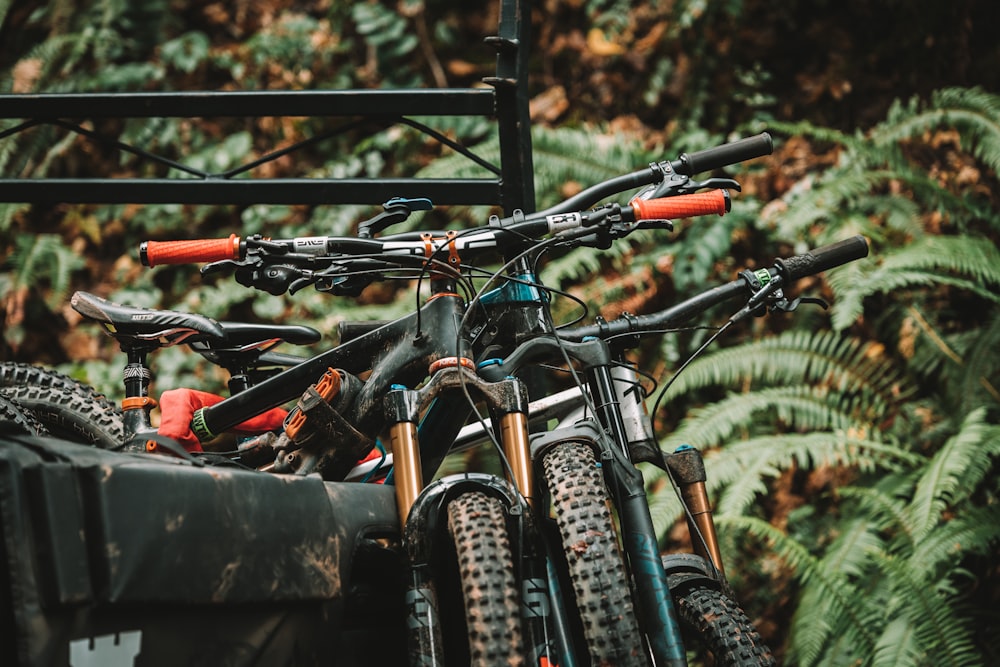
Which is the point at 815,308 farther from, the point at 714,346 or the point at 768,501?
the point at 768,501

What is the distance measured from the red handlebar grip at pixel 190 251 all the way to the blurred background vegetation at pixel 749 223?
2.06m

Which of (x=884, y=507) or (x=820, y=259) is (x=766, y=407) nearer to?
(x=884, y=507)

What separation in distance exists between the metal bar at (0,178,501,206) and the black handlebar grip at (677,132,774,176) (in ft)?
Answer: 2.53

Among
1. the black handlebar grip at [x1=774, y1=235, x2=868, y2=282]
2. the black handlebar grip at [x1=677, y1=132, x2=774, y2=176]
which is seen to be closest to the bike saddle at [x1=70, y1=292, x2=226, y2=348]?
the black handlebar grip at [x1=677, y1=132, x2=774, y2=176]

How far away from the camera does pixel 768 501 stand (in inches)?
168

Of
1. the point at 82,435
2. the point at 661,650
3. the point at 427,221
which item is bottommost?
the point at 661,650

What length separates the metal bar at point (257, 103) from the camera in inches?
98.3

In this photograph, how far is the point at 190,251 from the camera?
1.87 m

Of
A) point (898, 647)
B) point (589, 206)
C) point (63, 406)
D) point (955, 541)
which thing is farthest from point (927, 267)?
point (63, 406)

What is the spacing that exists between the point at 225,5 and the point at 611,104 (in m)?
2.87

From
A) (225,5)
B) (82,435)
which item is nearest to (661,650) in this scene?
(82,435)

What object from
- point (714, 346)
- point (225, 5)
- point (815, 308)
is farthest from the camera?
point (225, 5)

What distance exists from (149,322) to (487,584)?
3.76ft

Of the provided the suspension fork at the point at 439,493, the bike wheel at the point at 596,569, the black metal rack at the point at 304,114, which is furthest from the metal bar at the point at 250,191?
the bike wheel at the point at 596,569
